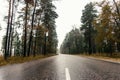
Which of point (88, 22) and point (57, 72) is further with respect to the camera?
point (88, 22)

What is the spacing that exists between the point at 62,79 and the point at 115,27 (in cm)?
3469

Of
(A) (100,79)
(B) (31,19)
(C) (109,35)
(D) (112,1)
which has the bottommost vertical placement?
(A) (100,79)

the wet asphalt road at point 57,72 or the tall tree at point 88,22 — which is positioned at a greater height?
the tall tree at point 88,22

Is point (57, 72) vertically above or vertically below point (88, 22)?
below

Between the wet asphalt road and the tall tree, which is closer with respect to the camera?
Answer: the wet asphalt road

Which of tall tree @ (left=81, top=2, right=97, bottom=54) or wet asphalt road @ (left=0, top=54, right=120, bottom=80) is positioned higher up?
tall tree @ (left=81, top=2, right=97, bottom=54)

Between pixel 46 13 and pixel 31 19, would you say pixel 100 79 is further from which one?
pixel 46 13

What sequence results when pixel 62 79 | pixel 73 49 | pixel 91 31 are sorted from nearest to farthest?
1. pixel 62 79
2. pixel 91 31
3. pixel 73 49

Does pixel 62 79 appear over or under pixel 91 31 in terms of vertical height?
under

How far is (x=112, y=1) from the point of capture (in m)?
36.9

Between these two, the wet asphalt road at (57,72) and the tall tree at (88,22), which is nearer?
the wet asphalt road at (57,72)

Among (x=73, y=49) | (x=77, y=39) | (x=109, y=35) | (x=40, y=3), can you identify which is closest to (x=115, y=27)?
(x=109, y=35)

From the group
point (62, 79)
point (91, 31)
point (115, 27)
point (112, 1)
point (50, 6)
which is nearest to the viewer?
point (62, 79)

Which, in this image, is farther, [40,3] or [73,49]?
[73,49]
